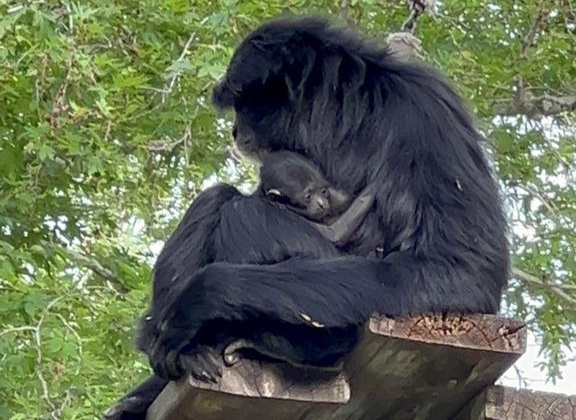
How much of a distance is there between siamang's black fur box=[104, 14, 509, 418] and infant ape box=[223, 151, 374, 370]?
0.12ft

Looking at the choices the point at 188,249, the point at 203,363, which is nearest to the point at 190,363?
the point at 203,363

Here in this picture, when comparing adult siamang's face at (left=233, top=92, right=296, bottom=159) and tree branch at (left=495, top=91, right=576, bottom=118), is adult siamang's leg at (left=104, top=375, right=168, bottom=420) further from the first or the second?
tree branch at (left=495, top=91, right=576, bottom=118)

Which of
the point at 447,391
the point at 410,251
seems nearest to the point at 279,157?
the point at 410,251

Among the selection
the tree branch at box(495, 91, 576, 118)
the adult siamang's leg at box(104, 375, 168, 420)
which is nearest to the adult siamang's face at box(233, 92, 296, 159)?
the adult siamang's leg at box(104, 375, 168, 420)

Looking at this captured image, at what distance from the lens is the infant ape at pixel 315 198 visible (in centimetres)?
358

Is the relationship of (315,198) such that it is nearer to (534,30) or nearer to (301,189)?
(301,189)

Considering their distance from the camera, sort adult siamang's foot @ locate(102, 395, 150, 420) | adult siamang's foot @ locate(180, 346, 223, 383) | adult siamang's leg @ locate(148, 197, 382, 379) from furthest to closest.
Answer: adult siamang's foot @ locate(102, 395, 150, 420)
adult siamang's leg @ locate(148, 197, 382, 379)
adult siamang's foot @ locate(180, 346, 223, 383)

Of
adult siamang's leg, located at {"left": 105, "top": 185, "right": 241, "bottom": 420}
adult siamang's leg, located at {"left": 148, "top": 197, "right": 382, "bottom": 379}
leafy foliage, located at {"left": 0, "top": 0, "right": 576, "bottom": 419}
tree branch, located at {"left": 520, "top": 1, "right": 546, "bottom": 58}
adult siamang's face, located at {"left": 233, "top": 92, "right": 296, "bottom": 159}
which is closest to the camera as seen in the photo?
adult siamang's leg, located at {"left": 148, "top": 197, "right": 382, "bottom": 379}

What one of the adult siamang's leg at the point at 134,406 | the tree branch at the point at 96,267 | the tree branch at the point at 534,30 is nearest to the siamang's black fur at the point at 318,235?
the adult siamang's leg at the point at 134,406

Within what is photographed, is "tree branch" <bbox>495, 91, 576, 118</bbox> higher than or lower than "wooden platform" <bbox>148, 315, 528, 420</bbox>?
lower

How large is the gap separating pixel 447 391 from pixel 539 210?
499 centimetres

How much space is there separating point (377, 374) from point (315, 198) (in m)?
0.56

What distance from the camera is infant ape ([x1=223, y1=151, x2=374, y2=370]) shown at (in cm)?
358

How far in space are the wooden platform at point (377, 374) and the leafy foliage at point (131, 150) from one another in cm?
289
